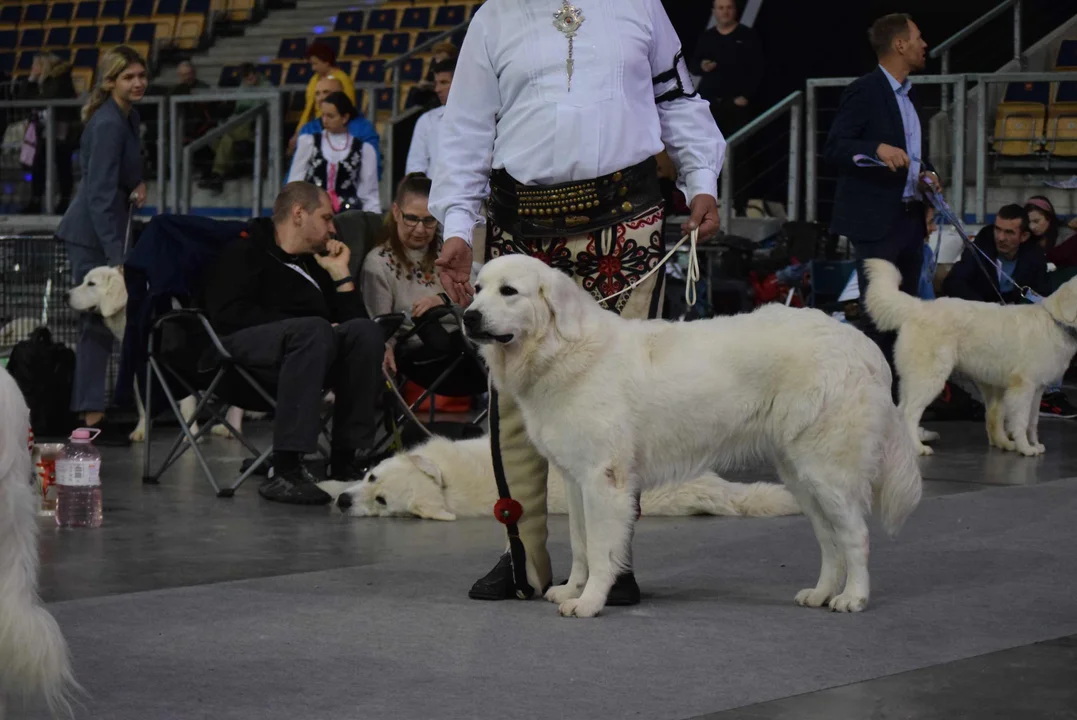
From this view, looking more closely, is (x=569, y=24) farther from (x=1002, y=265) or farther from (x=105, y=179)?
(x=1002, y=265)

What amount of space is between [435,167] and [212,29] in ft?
53.1

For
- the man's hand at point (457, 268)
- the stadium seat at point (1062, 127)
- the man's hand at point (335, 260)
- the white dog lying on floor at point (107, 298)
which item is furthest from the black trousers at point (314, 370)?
the stadium seat at point (1062, 127)

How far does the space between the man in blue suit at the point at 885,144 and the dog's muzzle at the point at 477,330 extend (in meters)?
4.03

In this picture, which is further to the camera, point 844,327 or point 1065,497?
point 1065,497

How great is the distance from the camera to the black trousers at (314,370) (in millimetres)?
5887

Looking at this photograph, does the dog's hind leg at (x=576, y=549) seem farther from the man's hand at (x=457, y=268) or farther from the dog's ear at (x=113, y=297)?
the dog's ear at (x=113, y=297)

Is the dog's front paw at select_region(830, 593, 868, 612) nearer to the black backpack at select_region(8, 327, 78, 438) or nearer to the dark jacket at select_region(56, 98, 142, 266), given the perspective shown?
the dark jacket at select_region(56, 98, 142, 266)

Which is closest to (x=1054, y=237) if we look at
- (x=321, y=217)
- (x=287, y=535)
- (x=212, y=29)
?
(x=321, y=217)

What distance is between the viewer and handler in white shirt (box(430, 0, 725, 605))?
389 cm

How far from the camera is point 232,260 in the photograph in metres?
6.17

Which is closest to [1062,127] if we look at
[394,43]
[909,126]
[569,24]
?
[909,126]

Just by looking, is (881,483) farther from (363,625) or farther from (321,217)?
(321,217)

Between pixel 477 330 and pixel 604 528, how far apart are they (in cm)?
60

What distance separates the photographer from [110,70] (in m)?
7.50
